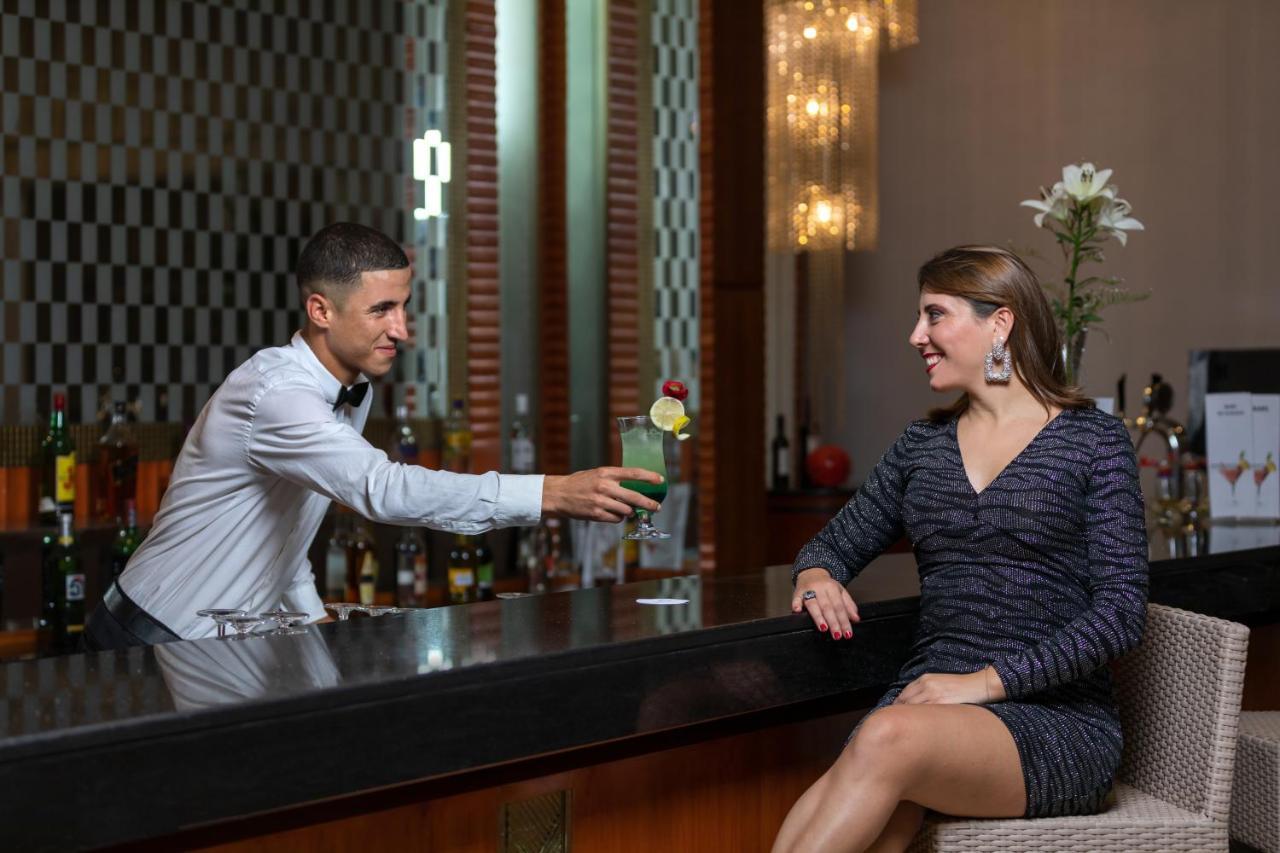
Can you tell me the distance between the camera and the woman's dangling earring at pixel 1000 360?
2.45 metres

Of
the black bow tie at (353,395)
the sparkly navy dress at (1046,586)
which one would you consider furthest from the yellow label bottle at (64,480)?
the sparkly navy dress at (1046,586)

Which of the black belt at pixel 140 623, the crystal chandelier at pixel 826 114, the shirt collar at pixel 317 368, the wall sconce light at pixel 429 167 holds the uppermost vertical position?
the crystal chandelier at pixel 826 114

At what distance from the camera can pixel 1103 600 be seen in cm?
225

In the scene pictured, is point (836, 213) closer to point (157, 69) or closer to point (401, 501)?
point (157, 69)

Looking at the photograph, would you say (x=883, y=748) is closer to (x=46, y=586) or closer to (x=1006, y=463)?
(x=1006, y=463)

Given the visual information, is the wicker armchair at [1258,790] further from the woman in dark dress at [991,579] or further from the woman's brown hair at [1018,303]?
the woman's brown hair at [1018,303]

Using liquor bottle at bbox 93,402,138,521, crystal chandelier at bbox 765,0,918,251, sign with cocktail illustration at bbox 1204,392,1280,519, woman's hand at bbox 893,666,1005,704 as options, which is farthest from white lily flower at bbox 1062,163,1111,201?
crystal chandelier at bbox 765,0,918,251

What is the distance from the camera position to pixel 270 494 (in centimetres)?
260

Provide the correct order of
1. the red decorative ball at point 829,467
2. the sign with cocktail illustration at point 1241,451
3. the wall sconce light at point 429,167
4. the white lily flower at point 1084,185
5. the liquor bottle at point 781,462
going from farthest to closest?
1. the liquor bottle at point 781,462
2. the red decorative ball at point 829,467
3. the wall sconce light at point 429,167
4. the sign with cocktail illustration at point 1241,451
5. the white lily flower at point 1084,185

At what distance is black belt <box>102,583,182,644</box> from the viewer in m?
2.61

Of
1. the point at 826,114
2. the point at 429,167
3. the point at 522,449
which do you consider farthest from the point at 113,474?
the point at 826,114

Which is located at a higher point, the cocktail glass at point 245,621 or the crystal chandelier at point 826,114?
the crystal chandelier at point 826,114

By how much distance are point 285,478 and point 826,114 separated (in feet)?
15.5

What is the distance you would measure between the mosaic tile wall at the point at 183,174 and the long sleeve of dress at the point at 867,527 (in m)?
2.13
